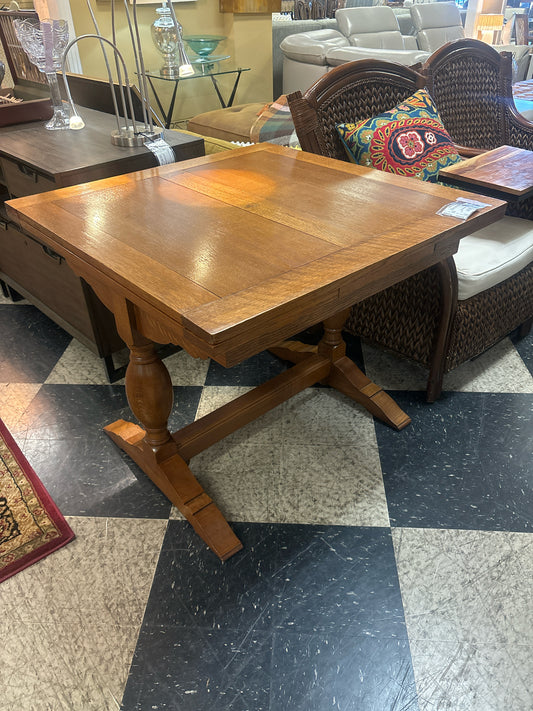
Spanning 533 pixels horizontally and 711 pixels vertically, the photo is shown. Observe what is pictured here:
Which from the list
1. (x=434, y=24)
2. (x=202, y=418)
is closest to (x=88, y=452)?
(x=202, y=418)

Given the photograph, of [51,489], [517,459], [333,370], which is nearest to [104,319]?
[51,489]

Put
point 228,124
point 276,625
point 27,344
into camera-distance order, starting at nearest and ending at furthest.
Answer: point 276,625 → point 27,344 → point 228,124

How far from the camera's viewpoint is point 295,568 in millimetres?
1258

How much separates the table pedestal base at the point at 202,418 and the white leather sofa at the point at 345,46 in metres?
3.06

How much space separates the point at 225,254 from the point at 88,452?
90 cm

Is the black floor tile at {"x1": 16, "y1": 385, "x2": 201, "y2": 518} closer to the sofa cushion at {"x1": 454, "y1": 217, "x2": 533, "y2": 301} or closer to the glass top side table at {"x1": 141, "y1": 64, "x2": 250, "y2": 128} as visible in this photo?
the sofa cushion at {"x1": 454, "y1": 217, "x2": 533, "y2": 301}

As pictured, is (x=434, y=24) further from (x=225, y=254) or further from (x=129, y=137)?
(x=225, y=254)

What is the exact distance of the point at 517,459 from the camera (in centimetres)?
154

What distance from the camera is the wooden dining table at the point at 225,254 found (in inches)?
33.8

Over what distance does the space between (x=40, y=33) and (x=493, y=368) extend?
1999 millimetres

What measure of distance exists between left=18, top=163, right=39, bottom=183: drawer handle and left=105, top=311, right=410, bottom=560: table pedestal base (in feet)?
2.55

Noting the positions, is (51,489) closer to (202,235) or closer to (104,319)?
(104,319)

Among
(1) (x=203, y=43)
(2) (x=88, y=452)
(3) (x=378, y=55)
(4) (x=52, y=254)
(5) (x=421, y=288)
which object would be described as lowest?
(2) (x=88, y=452)

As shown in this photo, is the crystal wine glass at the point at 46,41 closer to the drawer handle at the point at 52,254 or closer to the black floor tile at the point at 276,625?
the drawer handle at the point at 52,254
